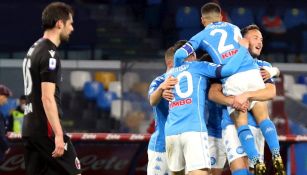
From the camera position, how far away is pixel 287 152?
11.0 meters

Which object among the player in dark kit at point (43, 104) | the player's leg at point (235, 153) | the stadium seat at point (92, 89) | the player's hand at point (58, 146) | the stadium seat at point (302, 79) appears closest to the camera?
the player's hand at point (58, 146)

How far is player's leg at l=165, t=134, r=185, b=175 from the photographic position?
7320mm

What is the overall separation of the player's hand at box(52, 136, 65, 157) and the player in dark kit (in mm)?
15

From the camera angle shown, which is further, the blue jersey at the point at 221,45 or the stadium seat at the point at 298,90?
the stadium seat at the point at 298,90

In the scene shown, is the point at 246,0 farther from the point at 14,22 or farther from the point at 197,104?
the point at 197,104

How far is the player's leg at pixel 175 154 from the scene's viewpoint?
7.32 meters

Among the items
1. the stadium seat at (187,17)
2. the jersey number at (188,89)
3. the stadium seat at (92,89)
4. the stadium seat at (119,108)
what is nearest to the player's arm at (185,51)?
the jersey number at (188,89)

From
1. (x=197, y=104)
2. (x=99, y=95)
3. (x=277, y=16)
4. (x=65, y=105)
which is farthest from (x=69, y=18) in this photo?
(x=277, y=16)

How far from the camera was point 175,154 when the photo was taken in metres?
7.36

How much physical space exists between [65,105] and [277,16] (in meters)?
6.02

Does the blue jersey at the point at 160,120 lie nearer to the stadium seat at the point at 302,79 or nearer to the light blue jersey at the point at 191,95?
the light blue jersey at the point at 191,95

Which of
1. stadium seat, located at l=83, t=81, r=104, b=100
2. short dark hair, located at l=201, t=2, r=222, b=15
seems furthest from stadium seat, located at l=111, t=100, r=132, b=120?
short dark hair, located at l=201, t=2, r=222, b=15

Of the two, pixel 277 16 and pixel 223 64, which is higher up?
pixel 277 16

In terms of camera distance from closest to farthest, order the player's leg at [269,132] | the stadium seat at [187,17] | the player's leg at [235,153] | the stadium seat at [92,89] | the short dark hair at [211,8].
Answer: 1. the player's leg at [269,132]
2. the player's leg at [235,153]
3. the short dark hair at [211,8]
4. the stadium seat at [92,89]
5. the stadium seat at [187,17]
